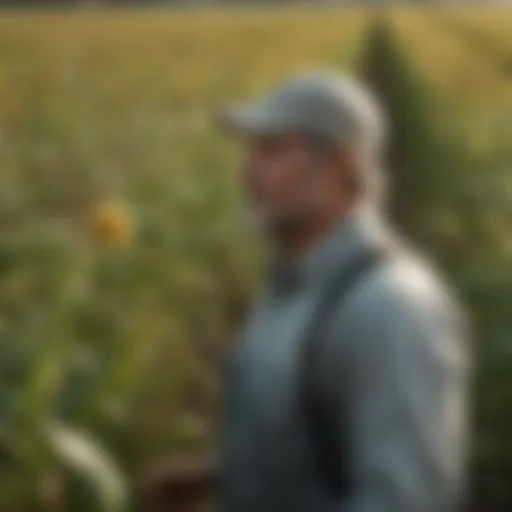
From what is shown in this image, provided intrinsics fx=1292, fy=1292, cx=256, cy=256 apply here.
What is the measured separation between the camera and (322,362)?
1.06 meters

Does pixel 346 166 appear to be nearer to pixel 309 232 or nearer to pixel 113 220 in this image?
pixel 309 232

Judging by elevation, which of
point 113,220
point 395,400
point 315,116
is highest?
point 113,220

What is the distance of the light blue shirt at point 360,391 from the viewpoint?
101cm

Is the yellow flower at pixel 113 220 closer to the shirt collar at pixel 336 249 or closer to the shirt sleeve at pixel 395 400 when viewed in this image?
the shirt collar at pixel 336 249

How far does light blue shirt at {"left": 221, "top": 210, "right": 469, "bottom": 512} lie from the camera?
1007mm

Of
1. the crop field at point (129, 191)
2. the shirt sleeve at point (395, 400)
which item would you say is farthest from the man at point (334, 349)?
the crop field at point (129, 191)

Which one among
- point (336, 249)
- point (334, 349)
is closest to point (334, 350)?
point (334, 349)

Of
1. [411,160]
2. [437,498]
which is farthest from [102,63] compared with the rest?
[437,498]

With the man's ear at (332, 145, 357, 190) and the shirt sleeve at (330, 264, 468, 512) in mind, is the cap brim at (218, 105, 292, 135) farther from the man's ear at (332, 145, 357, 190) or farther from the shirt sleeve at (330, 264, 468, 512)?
the shirt sleeve at (330, 264, 468, 512)

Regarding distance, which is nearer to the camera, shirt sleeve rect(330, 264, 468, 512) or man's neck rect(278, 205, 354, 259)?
shirt sleeve rect(330, 264, 468, 512)

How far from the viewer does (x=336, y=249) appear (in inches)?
43.9

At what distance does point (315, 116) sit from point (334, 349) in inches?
9.1

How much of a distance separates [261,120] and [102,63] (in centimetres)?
42

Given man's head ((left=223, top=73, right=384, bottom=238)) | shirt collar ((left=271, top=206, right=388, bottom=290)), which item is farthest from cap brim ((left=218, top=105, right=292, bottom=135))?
shirt collar ((left=271, top=206, right=388, bottom=290))
